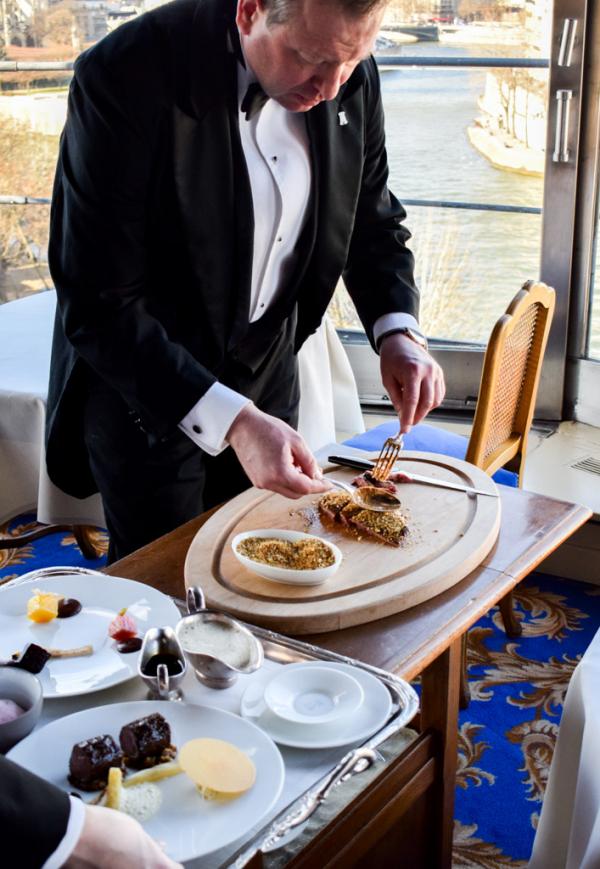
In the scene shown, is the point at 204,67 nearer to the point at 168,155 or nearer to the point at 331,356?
the point at 168,155

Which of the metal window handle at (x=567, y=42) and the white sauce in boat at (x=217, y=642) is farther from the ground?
the metal window handle at (x=567, y=42)

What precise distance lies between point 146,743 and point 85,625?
0.93 ft

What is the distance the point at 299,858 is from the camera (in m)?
1.09

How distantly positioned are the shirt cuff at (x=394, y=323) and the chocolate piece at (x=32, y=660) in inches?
37.1

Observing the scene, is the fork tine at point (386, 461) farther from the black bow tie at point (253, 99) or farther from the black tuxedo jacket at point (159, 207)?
the black bow tie at point (253, 99)

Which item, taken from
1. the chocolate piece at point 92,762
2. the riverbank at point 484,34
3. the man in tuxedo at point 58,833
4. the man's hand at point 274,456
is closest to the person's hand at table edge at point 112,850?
the man in tuxedo at point 58,833

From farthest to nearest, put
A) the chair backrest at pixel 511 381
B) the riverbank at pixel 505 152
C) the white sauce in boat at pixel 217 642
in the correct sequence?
the riverbank at pixel 505 152 < the chair backrest at pixel 511 381 < the white sauce in boat at pixel 217 642

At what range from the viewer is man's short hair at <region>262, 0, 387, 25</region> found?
1358 mm

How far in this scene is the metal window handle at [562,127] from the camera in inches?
121

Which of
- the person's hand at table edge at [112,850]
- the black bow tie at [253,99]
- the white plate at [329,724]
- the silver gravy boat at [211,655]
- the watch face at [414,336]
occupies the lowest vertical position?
the white plate at [329,724]

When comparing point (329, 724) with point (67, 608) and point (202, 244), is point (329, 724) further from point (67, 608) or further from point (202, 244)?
point (202, 244)

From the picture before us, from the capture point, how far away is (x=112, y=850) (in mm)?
833

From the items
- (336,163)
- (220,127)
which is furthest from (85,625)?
(336,163)

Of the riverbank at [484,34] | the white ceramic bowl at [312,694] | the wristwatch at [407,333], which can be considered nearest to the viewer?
the white ceramic bowl at [312,694]
